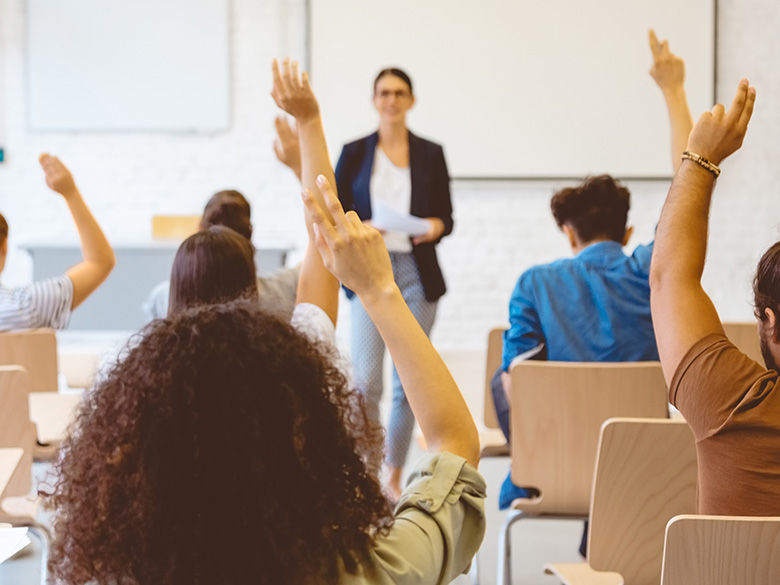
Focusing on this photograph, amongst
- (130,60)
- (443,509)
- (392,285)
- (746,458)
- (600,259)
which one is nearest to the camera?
(443,509)

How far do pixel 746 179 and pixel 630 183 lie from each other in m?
0.76

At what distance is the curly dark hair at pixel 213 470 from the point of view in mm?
792

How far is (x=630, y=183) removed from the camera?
6.22 metres

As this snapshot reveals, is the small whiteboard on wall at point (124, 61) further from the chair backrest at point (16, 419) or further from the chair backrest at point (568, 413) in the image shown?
the chair backrest at point (568, 413)

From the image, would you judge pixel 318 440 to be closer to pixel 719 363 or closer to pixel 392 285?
→ pixel 392 285

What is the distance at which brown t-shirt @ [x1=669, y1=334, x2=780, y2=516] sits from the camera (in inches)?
49.3

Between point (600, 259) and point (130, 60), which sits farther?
point (130, 60)

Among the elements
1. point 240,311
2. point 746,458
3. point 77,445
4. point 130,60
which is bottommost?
point 746,458

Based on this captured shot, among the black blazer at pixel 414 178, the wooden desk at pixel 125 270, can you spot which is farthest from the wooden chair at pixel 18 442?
the wooden desk at pixel 125 270

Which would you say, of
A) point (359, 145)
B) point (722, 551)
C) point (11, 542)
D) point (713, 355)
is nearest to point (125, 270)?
point (359, 145)

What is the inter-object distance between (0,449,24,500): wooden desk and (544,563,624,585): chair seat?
37.6 inches

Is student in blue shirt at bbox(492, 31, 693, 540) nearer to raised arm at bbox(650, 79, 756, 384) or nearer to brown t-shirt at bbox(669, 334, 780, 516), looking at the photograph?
raised arm at bbox(650, 79, 756, 384)

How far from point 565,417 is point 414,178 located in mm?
1686

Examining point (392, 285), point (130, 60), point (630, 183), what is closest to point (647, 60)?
point (630, 183)
